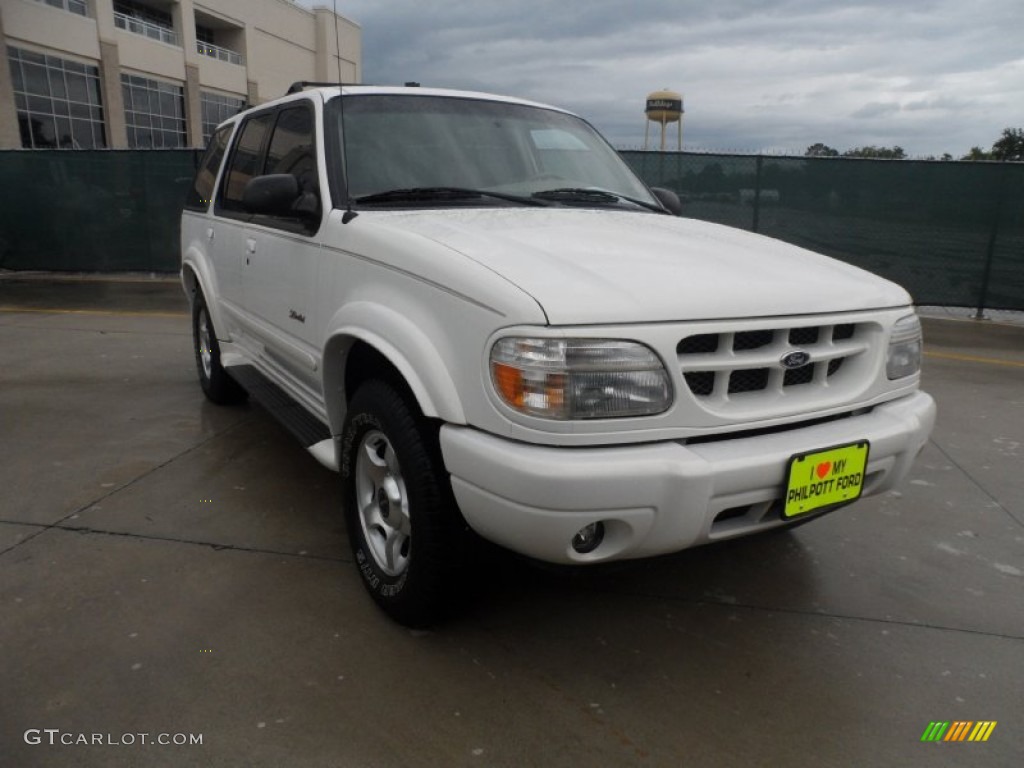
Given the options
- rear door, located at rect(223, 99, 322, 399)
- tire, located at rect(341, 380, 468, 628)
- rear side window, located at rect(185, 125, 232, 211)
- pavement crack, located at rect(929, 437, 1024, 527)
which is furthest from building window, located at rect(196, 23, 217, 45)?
tire, located at rect(341, 380, 468, 628)

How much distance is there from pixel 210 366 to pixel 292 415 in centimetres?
184

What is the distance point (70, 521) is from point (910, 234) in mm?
9329

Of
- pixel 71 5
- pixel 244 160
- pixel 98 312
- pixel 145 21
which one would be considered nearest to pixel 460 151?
pixel 244 160

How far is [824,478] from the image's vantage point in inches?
90.2

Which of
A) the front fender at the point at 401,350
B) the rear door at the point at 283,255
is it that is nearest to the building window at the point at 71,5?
the rear door at the point at 283,255

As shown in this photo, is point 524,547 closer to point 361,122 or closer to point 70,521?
Answer: point 361,122

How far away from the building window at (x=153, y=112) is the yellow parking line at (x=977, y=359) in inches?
1393

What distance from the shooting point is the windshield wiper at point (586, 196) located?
3295 mm

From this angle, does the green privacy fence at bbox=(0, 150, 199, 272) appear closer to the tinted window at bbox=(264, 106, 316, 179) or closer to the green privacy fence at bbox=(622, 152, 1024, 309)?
the green privacy fence at bbox=(622, 152, 1024, 309)

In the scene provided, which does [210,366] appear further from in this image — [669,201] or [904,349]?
[904,349]

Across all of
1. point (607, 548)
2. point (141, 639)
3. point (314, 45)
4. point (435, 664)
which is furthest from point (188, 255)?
point (314, 45)

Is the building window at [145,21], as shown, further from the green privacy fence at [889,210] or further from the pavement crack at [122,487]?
the pavement crack at [122,487]

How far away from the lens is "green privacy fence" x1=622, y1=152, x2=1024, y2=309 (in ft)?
29.9

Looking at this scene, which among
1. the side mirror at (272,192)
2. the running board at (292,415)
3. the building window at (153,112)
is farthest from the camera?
the building window at (153,112)
